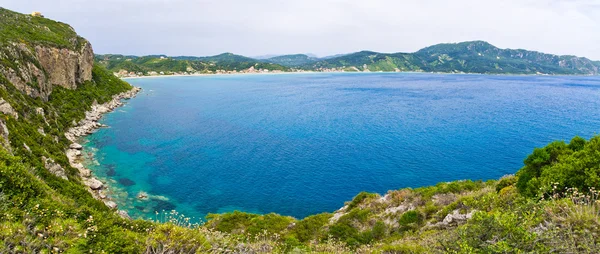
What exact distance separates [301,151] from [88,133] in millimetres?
45710

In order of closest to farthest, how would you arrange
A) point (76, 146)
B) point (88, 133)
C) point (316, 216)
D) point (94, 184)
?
point (316, 216)
point (94, 184)
point (76, 146)
point (88, 133)

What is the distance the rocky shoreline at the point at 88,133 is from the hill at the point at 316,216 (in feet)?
1.09

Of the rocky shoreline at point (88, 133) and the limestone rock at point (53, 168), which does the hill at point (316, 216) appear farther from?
the rocky shoreline at point (88, 133)

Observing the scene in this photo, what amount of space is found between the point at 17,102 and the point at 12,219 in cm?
4743

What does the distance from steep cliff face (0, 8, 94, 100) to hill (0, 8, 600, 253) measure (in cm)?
57

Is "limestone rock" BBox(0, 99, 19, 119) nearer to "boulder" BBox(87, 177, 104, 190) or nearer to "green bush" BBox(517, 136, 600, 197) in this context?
"boulder" BBox(87, 177, 104, 190)

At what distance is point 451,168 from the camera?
43688mm

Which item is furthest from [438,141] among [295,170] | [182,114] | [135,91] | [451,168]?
[135,91]

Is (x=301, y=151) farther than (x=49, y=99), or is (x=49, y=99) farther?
(x=49, y=99)

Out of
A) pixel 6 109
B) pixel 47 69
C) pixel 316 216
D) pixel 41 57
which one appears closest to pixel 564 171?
pixel 316 216

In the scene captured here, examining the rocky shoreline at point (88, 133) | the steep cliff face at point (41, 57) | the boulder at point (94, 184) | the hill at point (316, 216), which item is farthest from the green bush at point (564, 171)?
the steep cliff face at point (41, 57)

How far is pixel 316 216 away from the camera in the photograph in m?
26.5

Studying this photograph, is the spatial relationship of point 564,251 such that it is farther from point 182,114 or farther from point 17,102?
point 182,114

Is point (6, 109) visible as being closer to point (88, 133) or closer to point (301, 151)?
point (88, 133)
